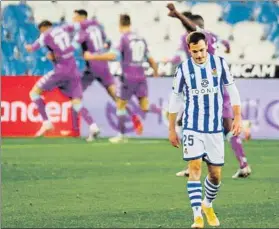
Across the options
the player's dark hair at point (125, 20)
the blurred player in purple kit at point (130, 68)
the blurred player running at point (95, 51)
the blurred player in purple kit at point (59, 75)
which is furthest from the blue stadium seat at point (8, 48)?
the player's dark hair at point (125, 20)

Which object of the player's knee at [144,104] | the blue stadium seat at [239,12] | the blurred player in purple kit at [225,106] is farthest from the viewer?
the blue stadium seat at [239,12]

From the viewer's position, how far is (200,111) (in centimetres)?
687

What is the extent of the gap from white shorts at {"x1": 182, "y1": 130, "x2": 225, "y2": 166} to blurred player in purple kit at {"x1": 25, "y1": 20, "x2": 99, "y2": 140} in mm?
9150

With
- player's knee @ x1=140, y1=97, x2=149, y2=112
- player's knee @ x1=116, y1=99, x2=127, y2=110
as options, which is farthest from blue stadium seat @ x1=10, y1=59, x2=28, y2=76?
player's knee @ x1=140, y1=97, x2=149, y2=112

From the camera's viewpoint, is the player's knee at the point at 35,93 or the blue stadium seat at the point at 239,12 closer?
the player's knee at the point at 35,93

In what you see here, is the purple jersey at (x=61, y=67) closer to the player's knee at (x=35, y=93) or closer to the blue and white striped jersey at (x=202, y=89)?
the player's knee at (x=35, y=93)

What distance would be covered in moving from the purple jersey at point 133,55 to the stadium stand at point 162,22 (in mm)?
2309

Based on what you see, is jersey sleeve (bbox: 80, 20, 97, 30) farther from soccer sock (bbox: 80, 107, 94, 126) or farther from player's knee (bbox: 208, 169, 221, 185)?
player's knee (bbox: 208, 169, 221, 185)

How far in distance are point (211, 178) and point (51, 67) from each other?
12.1m

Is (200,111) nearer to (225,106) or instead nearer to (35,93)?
(225,106)

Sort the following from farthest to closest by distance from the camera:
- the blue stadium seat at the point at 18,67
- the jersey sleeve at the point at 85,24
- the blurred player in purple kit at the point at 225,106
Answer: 1. the blue stadium seat at the point at 18,67
2. the jersey sleeve at the point at 85,24
3. the blurred player in purple kit at the point at 225,106

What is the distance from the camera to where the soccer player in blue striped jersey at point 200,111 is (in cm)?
679

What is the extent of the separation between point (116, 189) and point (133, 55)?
810 centimetres

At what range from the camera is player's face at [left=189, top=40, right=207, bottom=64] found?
6652 millimetres
